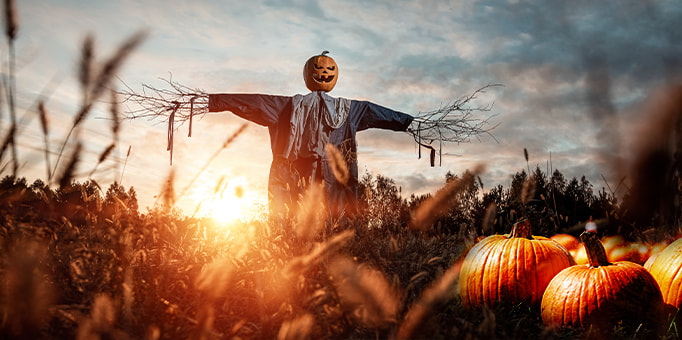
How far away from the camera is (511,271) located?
293cm

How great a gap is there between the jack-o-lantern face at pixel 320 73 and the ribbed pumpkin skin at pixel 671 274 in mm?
5294

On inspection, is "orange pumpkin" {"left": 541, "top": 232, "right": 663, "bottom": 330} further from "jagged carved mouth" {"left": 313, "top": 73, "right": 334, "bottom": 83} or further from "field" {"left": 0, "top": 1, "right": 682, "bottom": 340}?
"jagged carved mouth" {"left": 313, "top": 73, "right": 334, "bottom": 83}

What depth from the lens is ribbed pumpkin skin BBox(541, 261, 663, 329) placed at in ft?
8.26

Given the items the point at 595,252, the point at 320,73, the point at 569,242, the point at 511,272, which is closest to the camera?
the point at 595,252

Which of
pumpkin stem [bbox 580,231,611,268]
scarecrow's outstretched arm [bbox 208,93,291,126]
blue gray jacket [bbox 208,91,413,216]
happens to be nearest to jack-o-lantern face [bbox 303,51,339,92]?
blue gray jacket [bbox 208,91,413,216]

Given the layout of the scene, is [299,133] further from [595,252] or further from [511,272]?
[595,252]

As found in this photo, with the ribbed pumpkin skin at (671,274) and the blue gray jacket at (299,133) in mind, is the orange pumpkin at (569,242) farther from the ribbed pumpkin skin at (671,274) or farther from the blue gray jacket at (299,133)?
the blue gray jacket at (299,133)

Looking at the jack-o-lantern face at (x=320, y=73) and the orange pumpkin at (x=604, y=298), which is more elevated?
the jack-o-lantern face at (x=320, y=73)

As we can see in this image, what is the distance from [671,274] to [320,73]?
5.45m

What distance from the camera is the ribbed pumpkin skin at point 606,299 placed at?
8.26ft

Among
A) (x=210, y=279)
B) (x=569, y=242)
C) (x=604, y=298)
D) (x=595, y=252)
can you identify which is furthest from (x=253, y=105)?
(x=210, y=279)

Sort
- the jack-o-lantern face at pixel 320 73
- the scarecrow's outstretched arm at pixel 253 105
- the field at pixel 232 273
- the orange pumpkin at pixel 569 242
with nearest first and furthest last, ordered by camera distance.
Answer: the field at pixel 232 273 → the orange pumpkin at pixel 569 242 → the scarecrow's outstretched arm at pixel 253 105 → the jack-o-lantern face at pixel 320 73

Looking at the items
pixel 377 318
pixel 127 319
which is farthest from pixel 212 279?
pixel 377 318

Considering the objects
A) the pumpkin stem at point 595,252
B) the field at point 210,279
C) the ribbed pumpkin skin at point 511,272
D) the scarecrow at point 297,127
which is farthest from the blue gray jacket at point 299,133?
the pumpkin stem at point 595,252
